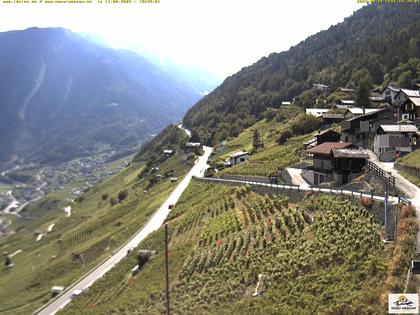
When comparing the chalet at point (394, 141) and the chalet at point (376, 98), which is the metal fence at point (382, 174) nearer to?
the chalet at point (394, 141)

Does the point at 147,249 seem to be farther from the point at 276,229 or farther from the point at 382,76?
the point at 382,76

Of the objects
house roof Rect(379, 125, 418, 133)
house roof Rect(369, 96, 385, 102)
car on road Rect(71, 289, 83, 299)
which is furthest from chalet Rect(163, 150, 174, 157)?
car on road Rect(71, 289, 83, 299)

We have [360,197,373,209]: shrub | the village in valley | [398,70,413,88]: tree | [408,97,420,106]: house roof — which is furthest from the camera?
[398,70,413,88]: tree

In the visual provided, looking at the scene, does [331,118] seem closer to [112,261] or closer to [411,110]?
[411,110]

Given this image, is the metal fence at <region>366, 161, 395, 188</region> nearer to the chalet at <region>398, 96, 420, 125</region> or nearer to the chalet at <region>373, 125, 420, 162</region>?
the chalet at <region>373, 125, 420, 162</region>

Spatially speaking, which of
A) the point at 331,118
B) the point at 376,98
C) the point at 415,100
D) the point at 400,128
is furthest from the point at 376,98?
the point at 400,128

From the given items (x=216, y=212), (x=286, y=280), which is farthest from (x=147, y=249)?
(x=286, y=280)
